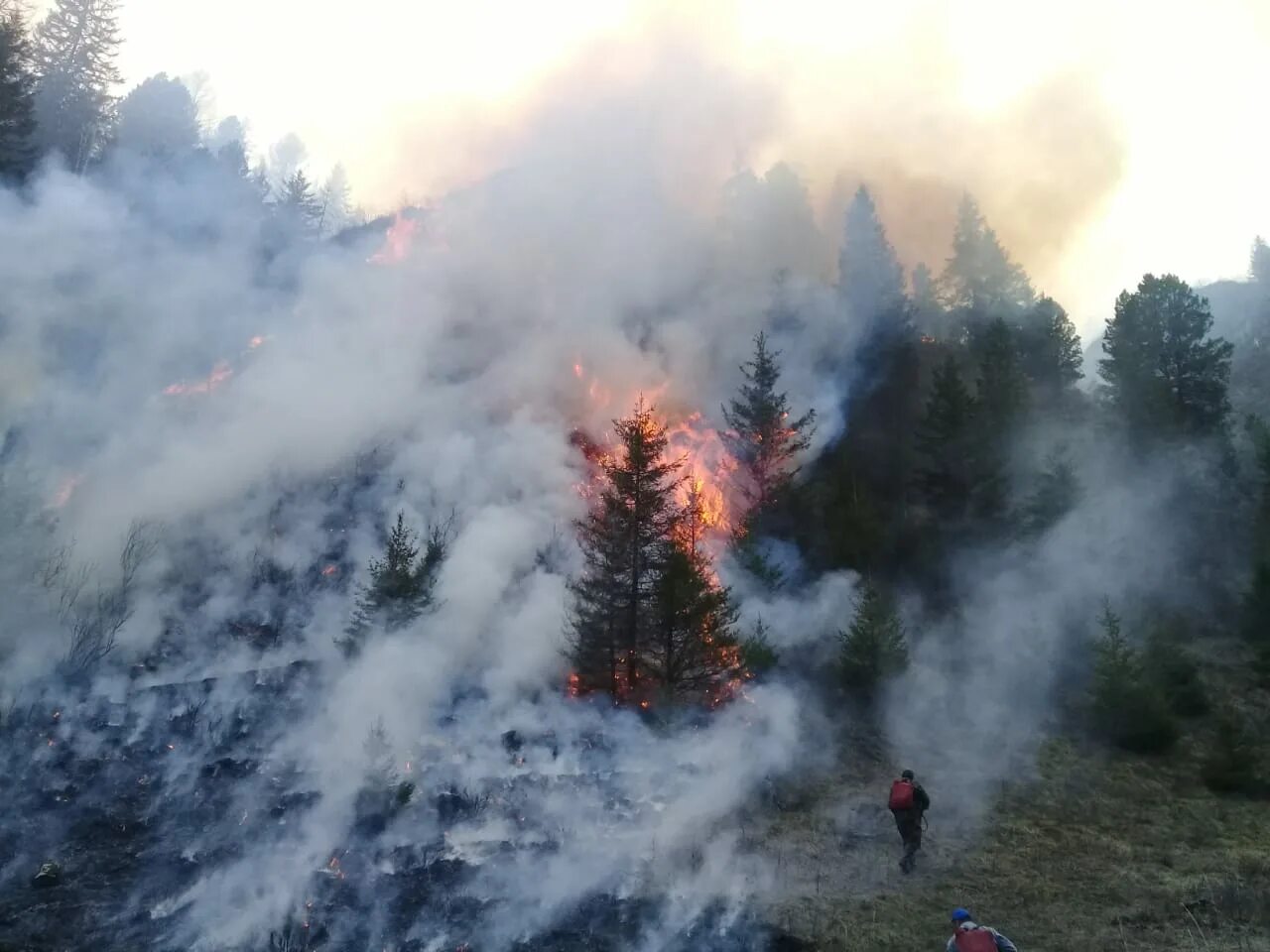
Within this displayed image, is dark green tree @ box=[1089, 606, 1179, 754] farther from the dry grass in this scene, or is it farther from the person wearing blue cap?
the person wearing blue cap

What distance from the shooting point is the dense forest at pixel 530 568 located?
13969 mm

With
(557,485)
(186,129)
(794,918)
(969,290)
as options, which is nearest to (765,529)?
(557,485)

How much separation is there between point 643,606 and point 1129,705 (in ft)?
38.6

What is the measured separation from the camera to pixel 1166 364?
3109 cm

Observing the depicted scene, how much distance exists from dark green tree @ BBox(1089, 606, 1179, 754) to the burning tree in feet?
29.1

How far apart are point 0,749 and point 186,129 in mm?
51609

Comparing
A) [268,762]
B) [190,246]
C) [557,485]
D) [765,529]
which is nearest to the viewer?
[268,762]

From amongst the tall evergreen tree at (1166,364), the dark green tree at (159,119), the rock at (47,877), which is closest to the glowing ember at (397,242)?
the dark green tree at (159,119)

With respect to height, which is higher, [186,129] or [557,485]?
[186,129]

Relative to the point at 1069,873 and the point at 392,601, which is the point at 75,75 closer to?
the point at 392,601

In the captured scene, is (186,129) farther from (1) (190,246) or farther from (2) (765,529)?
(2) (765,529)

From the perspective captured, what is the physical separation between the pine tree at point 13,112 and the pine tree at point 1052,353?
1819 inches

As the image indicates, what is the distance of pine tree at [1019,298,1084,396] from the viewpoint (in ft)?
122

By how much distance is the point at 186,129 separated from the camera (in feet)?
177
